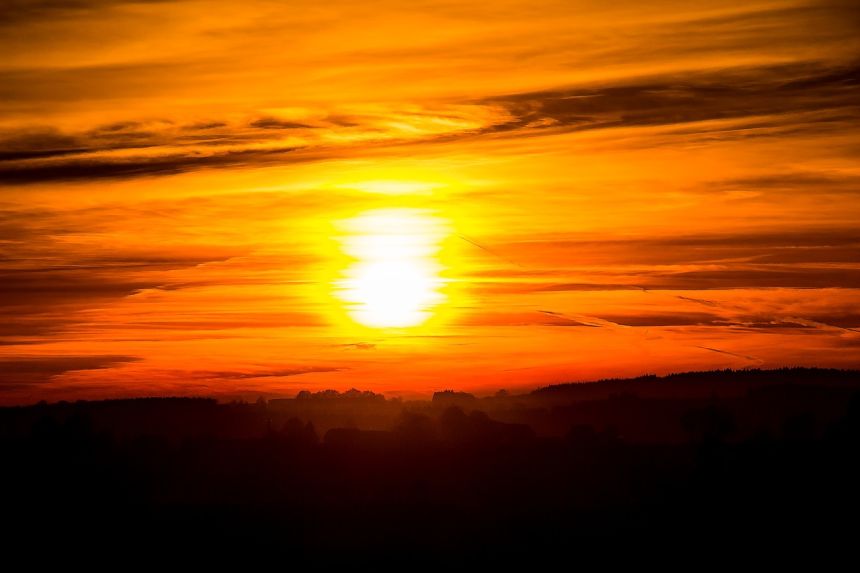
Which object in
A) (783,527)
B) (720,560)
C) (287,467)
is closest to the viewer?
(720,560)

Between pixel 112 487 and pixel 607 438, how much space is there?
61.0 metres

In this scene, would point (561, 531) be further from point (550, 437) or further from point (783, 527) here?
point (550, 437)

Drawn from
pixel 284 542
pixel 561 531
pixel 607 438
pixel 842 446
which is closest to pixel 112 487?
pixel 284 542

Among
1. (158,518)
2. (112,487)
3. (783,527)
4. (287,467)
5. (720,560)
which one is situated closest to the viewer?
(720,560)

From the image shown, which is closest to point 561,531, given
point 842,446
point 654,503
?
point 654,503

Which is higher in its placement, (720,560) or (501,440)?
(501,440)

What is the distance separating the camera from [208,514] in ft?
444

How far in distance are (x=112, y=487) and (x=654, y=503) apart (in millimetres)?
54772

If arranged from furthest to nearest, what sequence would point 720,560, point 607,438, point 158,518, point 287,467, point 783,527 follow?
1. point 607,438
2. point 287,467
3. point 158,518
4. point 783,527
5. point 720,560

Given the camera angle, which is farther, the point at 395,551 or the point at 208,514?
the point at 208,514

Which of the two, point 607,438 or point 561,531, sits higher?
point 607,438

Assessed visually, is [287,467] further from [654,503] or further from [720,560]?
[720,560]

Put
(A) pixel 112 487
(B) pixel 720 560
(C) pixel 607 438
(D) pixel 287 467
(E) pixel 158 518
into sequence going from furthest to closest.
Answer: (C) pixel 607 438 → (D) pixel 287 467 → (A) pixel 112 487 → (E) pixel 158 518 → (B) pixel 720 560

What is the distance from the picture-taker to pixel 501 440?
172 m
